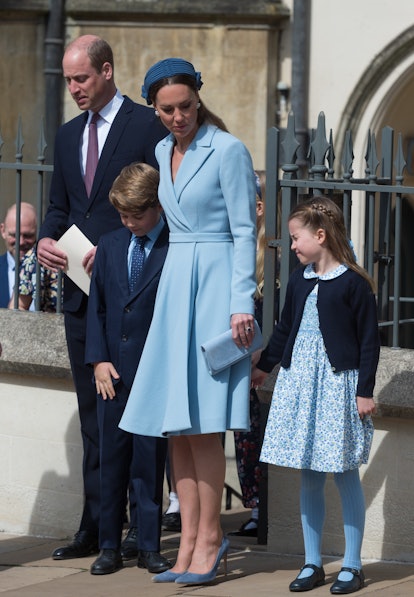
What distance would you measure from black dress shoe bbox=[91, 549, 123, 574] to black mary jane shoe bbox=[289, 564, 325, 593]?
0.74m

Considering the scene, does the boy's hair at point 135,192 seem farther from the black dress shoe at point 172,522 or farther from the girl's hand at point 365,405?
the black dress shoe at point 172,522

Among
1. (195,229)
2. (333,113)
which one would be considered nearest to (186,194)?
(195,229)

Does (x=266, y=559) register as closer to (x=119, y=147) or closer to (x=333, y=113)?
(x=119, y=147)

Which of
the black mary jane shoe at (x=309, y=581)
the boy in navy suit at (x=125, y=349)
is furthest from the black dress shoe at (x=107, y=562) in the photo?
the black mary jane shoe at (x=309, y=581)

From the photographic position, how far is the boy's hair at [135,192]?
6.07m

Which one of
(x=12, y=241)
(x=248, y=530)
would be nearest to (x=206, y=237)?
(x=248, y=530)

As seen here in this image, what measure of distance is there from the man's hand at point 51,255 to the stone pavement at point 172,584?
1.20 meters

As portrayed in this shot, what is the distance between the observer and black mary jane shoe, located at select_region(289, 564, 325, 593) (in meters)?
5.88

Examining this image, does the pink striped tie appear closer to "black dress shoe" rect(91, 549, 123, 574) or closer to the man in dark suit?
the man in dark suit

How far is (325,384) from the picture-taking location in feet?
19.2

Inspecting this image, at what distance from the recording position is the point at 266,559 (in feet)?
21.7

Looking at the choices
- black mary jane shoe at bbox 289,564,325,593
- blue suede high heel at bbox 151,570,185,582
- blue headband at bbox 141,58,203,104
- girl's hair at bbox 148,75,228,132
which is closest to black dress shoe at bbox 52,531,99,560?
blue suede high heel at bbox 151,570,185,582

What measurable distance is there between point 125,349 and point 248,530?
138 cm

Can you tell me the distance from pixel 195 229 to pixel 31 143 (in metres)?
7.59
